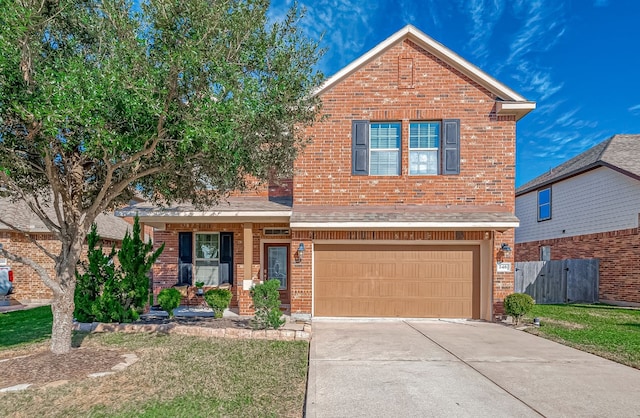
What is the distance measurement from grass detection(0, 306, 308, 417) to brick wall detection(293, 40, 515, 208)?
16.4 ft

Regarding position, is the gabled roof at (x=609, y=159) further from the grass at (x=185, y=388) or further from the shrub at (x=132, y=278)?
the shrub at (x=132, y=278)

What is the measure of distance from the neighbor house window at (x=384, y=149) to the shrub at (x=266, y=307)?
447 cm

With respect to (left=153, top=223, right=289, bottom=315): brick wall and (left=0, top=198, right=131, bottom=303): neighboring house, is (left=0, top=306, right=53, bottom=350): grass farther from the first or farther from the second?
(left=153, top=223, right=289, bottom=315): brick wall

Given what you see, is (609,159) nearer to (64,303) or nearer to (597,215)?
(597,215)

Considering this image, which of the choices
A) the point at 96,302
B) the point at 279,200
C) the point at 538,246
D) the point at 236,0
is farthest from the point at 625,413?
the point at 538,246

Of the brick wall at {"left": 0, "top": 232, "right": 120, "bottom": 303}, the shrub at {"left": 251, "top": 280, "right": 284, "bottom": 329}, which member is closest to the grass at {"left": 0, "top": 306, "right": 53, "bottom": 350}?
the brick wall at {"left": 0, "top": 232, "right": 120, "bottom": 303}

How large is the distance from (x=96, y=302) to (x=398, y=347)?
22.2ft

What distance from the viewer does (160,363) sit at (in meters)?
5.90

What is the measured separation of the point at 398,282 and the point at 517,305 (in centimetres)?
302

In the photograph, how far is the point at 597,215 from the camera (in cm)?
1512

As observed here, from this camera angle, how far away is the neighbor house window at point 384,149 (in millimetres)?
10359

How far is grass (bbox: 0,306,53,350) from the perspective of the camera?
24.5ft

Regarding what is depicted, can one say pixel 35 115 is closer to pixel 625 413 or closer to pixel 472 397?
pixel 472 397

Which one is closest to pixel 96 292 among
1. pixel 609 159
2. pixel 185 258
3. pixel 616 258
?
pixel 185 258
